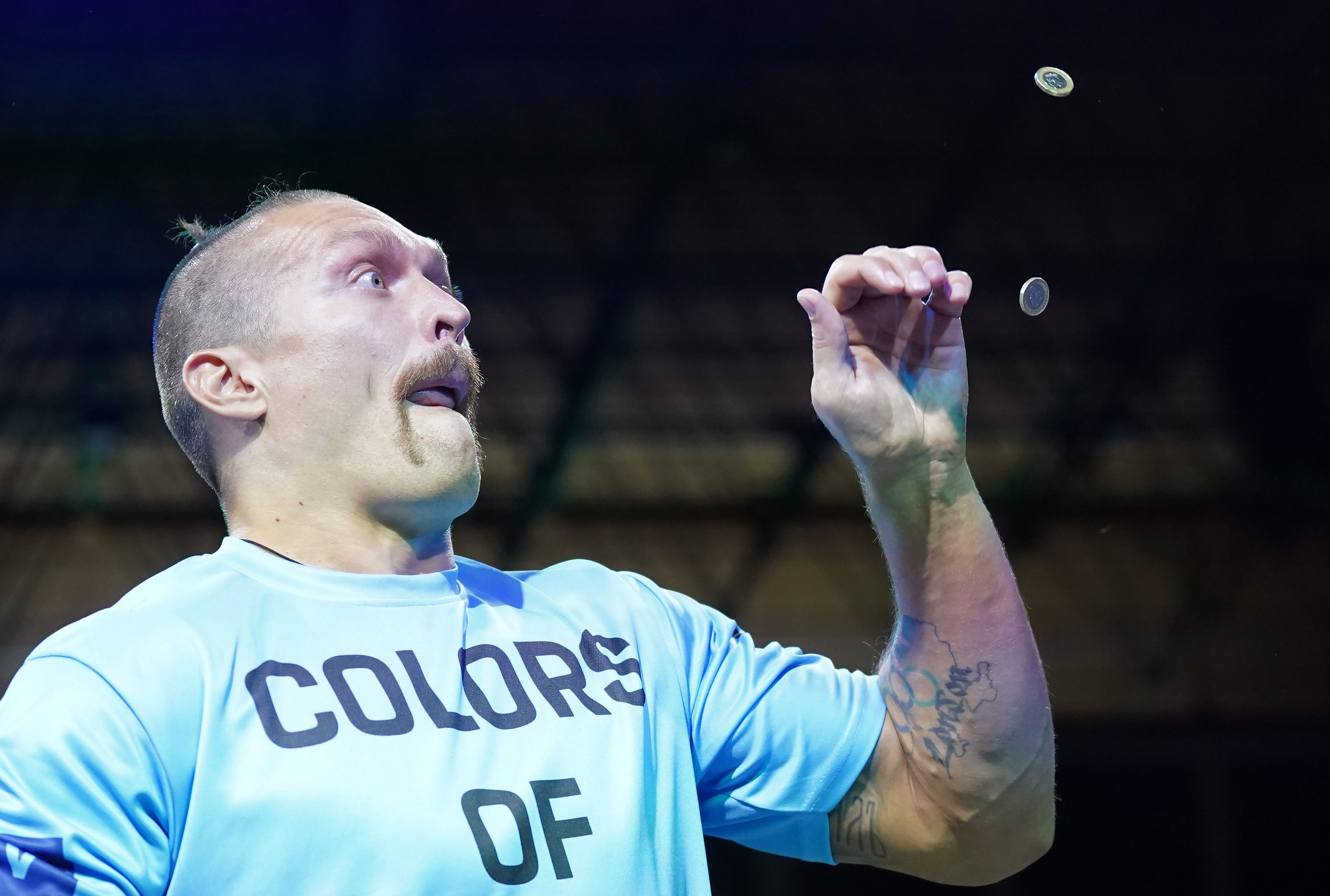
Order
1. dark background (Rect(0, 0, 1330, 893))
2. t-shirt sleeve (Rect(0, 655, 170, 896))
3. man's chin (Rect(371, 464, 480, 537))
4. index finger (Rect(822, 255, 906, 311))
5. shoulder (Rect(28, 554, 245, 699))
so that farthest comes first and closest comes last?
dark background (Rect(0, 0, 1330, 893)), man's chin (Rect(371, 464, 480, 537)), index finger (Rect(822, 255, 906, 311)), shoulder (Rect(28, 554, 245, 699)), t-shirt sleeve (Rect(0, 655, 170, 896))

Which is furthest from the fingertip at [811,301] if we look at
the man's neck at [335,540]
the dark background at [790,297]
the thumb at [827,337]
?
the dark background at [790,297]

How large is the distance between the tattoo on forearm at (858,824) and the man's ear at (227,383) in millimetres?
819

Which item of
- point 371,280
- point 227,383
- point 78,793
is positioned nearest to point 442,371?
point 371,280

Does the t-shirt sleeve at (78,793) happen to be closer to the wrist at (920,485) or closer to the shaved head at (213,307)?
the shaved head at (213,307)

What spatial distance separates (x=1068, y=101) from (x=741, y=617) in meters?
4.24

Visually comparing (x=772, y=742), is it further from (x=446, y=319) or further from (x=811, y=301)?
(x=446, y=319)

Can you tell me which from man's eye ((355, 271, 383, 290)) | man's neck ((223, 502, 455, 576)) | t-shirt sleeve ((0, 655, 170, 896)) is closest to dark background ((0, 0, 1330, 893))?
man's eye ((355, 271, 383, 290))

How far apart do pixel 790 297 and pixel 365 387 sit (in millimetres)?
5173

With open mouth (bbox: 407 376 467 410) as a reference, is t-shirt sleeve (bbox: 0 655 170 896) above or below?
below

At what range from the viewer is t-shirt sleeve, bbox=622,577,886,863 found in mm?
1324

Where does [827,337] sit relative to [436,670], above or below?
above

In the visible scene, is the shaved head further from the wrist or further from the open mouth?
the wrist

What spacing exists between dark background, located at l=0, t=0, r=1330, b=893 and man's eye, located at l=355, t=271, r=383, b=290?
3.23 metres

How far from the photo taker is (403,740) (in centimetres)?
108
